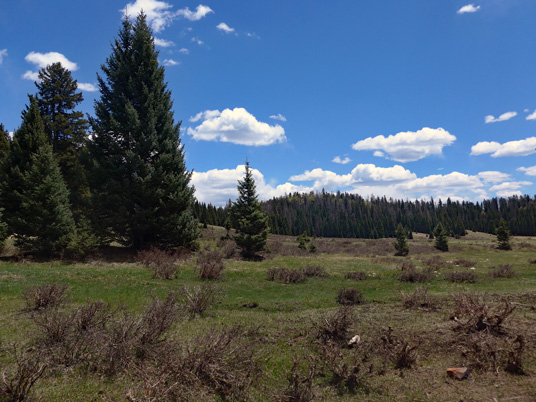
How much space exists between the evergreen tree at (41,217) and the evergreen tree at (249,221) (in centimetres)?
1458

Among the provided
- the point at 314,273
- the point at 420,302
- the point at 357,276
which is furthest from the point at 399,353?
the point at 314,273

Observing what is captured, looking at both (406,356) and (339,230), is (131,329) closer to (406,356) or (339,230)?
(406,356)

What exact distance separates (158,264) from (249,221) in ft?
42.2

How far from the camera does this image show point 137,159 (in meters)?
24.0

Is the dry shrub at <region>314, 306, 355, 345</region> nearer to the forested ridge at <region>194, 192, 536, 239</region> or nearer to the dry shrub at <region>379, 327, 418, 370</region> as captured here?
the dry shrub at <region>379, 327, 418, 370</region>

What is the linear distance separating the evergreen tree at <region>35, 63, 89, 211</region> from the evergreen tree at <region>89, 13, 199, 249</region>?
32.5 ft

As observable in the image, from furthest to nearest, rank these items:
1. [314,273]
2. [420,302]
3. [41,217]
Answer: [41,217]
[314,273]
[420,302]

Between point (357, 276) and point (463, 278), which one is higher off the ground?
point (463, 278)

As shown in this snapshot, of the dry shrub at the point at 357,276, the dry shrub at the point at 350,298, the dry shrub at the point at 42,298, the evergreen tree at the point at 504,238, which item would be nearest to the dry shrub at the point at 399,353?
the dry shrub at the point at 350,298

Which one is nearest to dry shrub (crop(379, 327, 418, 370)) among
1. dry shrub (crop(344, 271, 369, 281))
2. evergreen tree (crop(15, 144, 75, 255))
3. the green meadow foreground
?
the green meadow foreground

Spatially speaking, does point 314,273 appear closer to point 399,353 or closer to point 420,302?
point 420,302

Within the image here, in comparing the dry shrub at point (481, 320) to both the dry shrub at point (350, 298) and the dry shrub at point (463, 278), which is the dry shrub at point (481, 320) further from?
the dry shrub at point (463, 278)

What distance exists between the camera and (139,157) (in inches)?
947

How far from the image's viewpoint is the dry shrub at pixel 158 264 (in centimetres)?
1577
